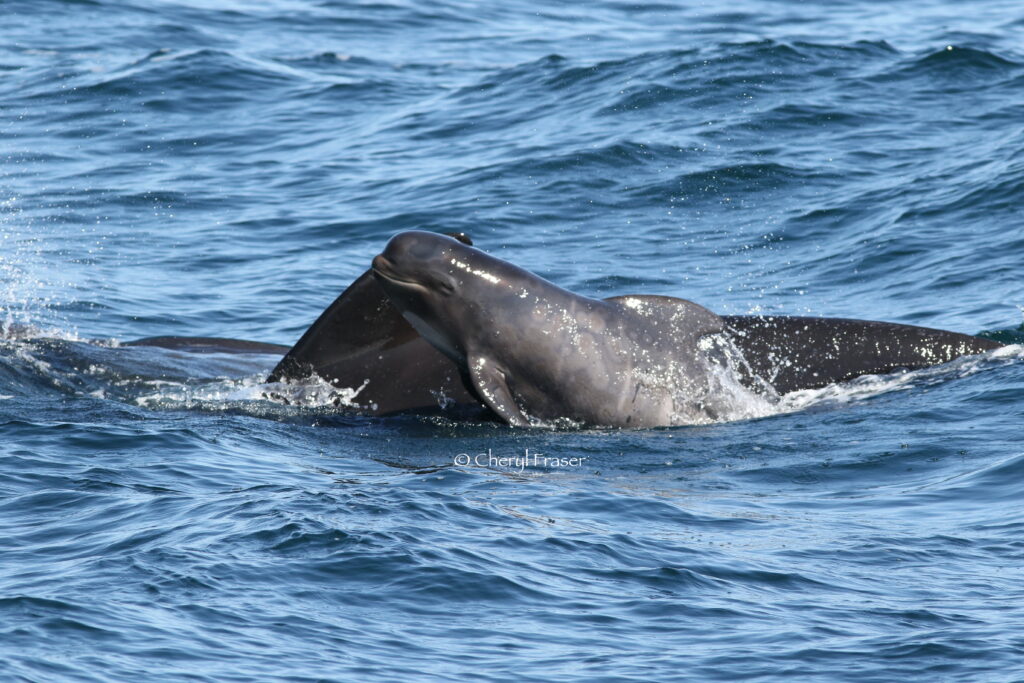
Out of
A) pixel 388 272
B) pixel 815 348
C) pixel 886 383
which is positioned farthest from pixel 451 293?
pixel 886 383

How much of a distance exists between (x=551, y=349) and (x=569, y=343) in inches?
5.2

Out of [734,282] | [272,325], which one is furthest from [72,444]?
[734,282]

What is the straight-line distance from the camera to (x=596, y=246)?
58.0 feet

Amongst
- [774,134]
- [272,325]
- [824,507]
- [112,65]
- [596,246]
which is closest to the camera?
[824,507]

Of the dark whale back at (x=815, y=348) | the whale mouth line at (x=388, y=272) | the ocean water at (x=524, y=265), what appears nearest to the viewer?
the ocean water at (x=524, y=265)

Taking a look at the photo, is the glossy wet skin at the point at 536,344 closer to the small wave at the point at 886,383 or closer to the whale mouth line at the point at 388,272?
the whale mouth line at the point at 388,272

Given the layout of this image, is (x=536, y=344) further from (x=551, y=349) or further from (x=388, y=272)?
(x=388, y=272)

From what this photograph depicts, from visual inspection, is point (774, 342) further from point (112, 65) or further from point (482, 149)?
point (112, 65)

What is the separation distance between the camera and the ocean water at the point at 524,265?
693 cm

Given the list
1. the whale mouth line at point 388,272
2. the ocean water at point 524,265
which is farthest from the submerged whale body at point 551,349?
the ocean water at point 524,265

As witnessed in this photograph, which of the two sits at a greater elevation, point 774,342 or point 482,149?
point 482,149

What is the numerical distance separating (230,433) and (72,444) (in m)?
1.04

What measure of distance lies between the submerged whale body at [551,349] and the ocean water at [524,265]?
0.83ft

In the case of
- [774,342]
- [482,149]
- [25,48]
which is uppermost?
[25,48]
